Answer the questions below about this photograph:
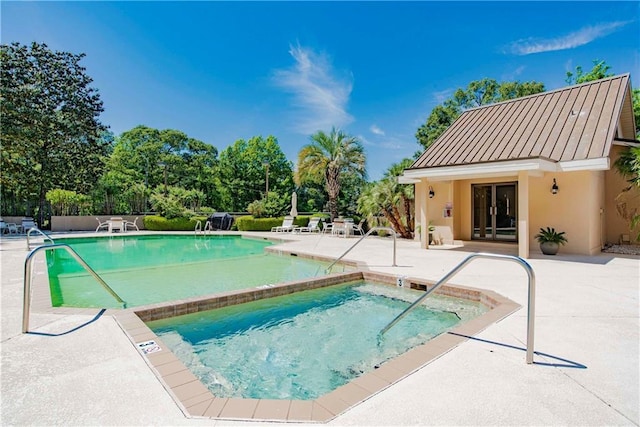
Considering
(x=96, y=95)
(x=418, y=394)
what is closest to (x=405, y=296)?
(x=418, y=394)

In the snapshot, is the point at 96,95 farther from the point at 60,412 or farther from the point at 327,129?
the point at 60,412

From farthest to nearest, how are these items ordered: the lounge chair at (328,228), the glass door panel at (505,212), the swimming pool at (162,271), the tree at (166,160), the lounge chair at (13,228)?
the tree at (166,160), the lounge chair at (328,228), the lounge chair at (13,228), the glass door panel at (505,212), the swimming pool at (162,271)

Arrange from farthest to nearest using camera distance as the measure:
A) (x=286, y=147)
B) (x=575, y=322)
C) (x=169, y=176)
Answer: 1. (x=286, y=147)
2. (x=169, y=176)
3. (x=575, y=322)

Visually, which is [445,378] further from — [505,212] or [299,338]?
[505,212]

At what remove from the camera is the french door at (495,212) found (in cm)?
1300

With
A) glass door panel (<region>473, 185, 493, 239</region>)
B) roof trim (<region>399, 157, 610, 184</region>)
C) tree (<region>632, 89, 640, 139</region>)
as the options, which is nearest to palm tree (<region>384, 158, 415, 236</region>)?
glass door panel (<region>473, 185, 493, 239</region>)

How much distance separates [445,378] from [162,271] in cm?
848

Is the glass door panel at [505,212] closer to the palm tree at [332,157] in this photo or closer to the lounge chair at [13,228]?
the palm tree at [332,157]

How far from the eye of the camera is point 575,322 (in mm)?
4363

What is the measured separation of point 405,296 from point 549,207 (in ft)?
24.1

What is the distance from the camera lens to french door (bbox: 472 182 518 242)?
1300 centimetres

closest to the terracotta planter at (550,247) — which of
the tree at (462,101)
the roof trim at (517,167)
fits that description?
the roof trim at (517,167)

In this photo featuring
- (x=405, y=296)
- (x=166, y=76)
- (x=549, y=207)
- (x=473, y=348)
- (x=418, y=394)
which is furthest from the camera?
(x=166, y=76)

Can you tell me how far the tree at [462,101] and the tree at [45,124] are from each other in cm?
2650
